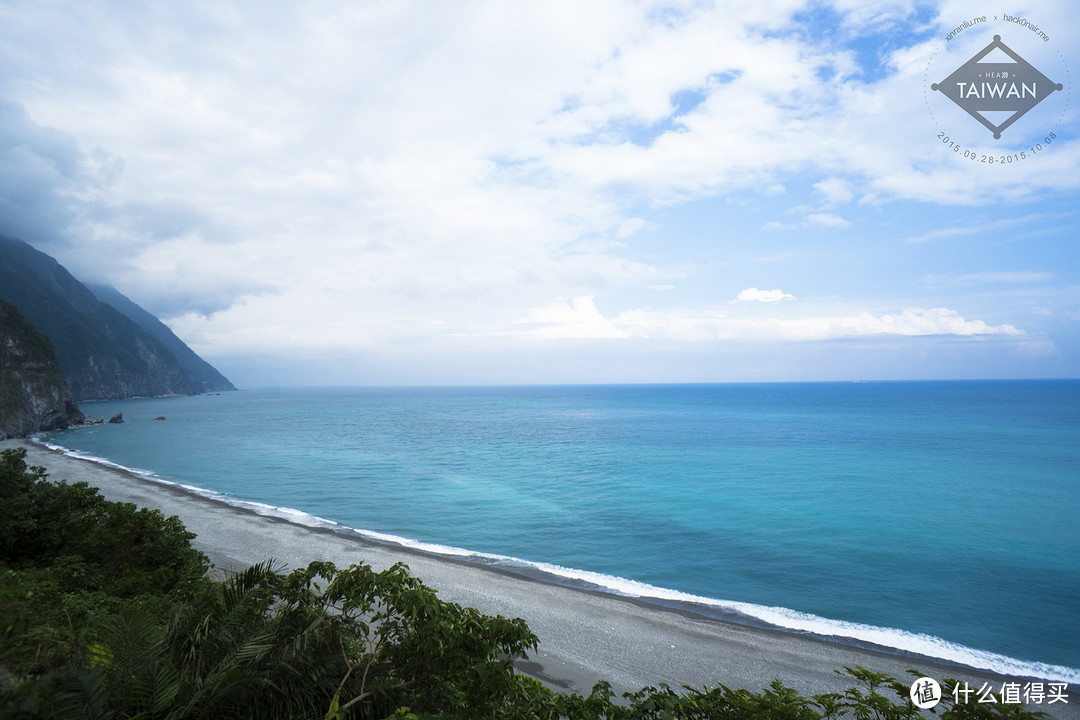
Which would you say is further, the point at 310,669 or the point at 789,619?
the point at 789,619

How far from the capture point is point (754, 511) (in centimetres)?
3095

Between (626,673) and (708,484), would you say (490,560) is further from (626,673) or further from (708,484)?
(708,484)

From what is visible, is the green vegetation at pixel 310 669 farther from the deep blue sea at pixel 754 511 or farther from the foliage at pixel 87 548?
the deep blue sea at pixel 754 511

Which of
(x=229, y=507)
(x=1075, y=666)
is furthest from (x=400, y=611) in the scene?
(x=229, y=507)

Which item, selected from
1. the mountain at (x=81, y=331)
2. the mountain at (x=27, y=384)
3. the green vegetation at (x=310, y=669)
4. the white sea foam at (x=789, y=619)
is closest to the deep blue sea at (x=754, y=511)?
the white sea foam at (x=789, y=619)

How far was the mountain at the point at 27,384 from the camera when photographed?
6381 cm

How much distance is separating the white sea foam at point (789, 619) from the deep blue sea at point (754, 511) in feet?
0.33

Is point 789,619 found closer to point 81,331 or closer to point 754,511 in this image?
point 754,511

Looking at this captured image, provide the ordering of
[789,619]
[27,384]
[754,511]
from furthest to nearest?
1. [27,384]
2. [754,511]
3. [789,619]

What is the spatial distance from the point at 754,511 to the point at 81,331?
178757 millimetres

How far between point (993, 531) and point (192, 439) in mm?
80413

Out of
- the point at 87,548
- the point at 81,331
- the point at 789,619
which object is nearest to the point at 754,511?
the point at 789,619

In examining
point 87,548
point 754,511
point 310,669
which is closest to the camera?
point 310,669

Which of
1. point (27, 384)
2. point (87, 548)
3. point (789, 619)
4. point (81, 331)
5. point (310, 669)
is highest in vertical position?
point (81, 331)
